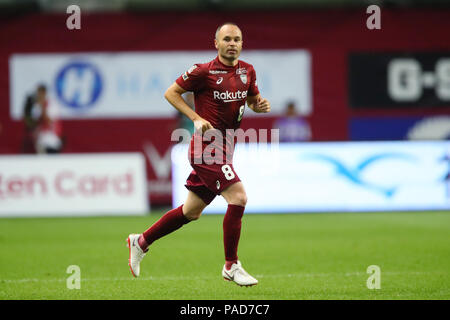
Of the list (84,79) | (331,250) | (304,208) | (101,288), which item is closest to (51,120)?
(84,79)

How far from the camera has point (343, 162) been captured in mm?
14297

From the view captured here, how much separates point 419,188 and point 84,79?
835cm

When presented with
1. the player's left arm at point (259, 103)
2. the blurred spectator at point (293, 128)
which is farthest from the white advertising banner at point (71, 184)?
the player's left arm at point (259, 103)

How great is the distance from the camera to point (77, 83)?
1862 cm

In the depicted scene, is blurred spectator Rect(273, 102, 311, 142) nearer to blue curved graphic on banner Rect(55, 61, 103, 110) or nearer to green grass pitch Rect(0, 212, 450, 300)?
blue curved graphic on banner Rect(55, 61, 103, 110)

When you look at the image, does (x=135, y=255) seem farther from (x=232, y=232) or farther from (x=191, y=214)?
(x=232, y=232)

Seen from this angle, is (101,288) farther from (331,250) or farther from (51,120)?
(51,120)

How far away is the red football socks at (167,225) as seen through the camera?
6855 mm

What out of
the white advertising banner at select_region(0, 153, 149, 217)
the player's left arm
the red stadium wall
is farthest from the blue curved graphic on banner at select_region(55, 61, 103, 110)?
the player's left arm

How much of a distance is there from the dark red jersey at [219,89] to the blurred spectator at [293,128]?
1195 centimetres

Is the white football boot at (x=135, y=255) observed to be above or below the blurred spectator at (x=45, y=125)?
below

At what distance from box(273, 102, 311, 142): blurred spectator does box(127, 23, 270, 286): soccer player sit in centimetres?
1190

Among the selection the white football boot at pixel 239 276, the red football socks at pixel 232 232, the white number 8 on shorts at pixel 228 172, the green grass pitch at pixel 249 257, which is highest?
the white number 8 on shorts at pixel 228 172

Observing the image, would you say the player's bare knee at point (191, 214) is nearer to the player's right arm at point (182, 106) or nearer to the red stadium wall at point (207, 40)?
the player's right arm at point (182, 106)
